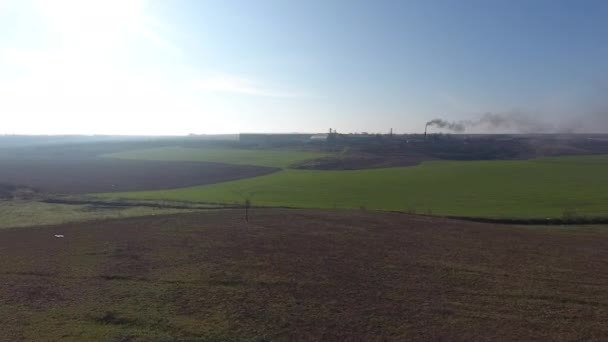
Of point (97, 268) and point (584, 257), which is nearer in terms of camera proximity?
point (97, 268)

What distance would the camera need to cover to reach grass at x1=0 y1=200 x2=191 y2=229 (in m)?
32.2

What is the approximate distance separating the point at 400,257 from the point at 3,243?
21.0m

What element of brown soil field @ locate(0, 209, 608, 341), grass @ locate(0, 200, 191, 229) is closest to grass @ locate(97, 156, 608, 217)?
grass @ locate(0, 200, 191, 229)

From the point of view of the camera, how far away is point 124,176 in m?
65.8

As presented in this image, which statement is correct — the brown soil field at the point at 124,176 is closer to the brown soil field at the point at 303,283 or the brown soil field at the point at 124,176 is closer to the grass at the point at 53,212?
the grass at the point at 53,212

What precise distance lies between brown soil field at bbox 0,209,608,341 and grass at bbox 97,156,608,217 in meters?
9.45

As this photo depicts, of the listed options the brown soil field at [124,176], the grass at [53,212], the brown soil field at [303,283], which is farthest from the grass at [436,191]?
the brown soil field at [303,283]

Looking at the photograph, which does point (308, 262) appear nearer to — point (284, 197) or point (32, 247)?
point (32, 247)

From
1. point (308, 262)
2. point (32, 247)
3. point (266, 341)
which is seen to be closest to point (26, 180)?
point (32, 247)

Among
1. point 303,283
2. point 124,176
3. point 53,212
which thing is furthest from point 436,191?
point 124,176

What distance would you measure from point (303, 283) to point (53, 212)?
27.2 meters

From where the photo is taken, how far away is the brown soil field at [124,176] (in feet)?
179

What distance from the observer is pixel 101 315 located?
1429 cm

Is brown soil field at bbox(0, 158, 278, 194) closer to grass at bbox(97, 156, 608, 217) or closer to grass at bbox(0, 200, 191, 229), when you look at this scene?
grass at bbox(97, 156, 608, 217)
